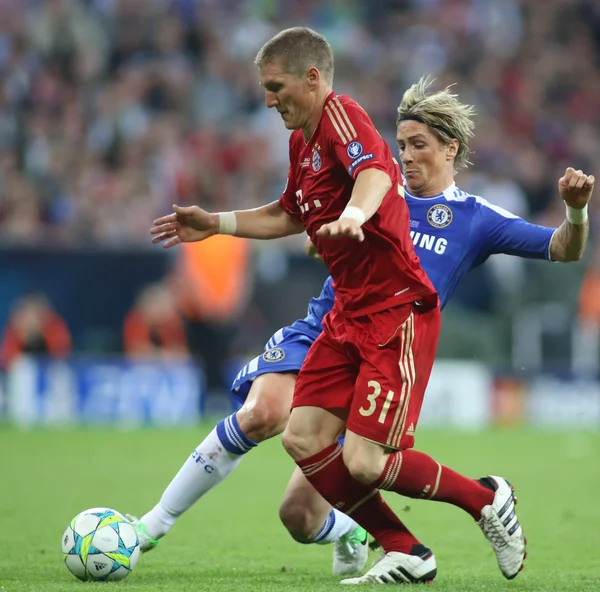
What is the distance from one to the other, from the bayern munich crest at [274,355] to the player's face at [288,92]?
136 centimetres

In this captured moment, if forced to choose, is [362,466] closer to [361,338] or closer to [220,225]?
[361,338]

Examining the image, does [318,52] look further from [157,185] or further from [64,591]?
[157,185]

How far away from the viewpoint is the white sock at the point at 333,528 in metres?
5.90

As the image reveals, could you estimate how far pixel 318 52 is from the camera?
5.05 meters

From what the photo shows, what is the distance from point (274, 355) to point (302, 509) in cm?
77

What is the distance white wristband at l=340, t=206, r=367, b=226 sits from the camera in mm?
4568

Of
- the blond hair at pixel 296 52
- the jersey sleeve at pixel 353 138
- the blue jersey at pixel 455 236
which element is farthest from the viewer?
the blue jersey at pixel 455 236

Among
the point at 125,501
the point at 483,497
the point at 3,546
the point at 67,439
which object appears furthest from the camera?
the point at 67,439

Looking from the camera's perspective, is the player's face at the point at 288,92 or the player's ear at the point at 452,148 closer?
the player's face at the point at 288,92

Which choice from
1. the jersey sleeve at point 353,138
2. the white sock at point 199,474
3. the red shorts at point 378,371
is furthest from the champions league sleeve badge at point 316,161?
the white sock at point 199,474

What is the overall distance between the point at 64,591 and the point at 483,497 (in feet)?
5.88

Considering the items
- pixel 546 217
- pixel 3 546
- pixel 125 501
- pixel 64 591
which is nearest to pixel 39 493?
pixel 125 501

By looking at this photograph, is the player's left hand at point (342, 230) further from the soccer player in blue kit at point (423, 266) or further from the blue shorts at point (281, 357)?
the blue shorts at point (281, 357)

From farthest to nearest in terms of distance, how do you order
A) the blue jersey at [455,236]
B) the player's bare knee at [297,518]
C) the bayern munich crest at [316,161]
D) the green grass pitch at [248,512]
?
the player's bare knee at [297,518] < the blue jersey at [455,236] < the green grass pitch at [248,512] < the bayern munich crest at [316,161]
